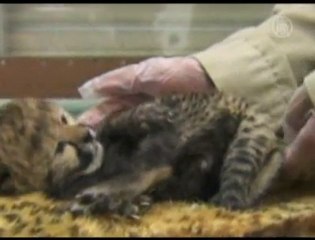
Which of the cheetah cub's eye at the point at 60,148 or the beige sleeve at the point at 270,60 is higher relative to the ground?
the beige sleeve at the point at 270,60

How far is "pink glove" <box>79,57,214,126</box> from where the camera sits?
1.02 meters

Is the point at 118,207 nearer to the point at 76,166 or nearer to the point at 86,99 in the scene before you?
the point at 76,166

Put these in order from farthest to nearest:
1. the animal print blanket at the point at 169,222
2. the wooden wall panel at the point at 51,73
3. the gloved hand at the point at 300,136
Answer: the wooden wall panel at the point at 51,73
the gloved hand at the point at 300,136
the animal print blanket at the point at 169,222

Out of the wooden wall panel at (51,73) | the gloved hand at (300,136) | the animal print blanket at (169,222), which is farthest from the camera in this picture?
the wooden wall panel at (51,73)

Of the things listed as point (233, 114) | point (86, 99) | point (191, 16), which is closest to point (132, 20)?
point (191, 16)

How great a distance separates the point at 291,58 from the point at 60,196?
37 cm

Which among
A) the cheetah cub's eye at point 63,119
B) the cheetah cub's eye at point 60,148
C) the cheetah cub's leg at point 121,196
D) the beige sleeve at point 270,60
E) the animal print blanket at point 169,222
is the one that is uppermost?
the beige sleeve at point 270,60

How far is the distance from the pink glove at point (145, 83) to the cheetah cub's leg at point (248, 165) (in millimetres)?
100

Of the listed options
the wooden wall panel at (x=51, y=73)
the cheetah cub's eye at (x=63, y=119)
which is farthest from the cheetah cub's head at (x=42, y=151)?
the wooden wall panel at (x=51, y=73)

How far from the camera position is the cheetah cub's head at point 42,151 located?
35.5 inches

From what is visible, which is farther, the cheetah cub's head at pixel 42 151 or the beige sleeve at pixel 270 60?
the beige sleeve at pixel 270 60

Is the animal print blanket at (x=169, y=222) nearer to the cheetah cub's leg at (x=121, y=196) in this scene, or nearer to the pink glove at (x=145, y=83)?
the cheetah cub's leg at (x=121, y=196)

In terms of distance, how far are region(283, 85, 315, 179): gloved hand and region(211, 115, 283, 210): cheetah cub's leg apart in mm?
17

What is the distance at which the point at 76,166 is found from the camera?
2.95 ft
